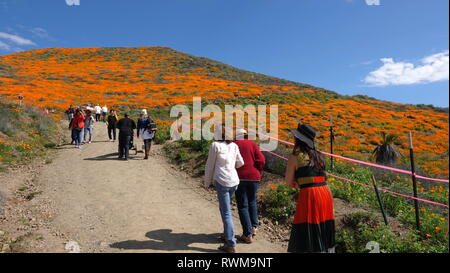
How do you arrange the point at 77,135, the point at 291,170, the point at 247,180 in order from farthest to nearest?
the point at 77,135
the point at 247,180
the point at 291,170

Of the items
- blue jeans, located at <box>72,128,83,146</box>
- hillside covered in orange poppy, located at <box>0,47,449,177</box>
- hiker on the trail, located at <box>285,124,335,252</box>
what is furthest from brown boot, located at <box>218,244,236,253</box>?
hillside covered in orange poppy, located at <box>0,47,449,177</box>

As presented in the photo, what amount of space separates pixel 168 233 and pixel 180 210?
1.19 m

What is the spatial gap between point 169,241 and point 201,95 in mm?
29958

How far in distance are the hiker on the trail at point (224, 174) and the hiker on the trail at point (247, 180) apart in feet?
1.05

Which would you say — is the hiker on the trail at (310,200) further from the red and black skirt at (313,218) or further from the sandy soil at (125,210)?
the sandy soil at (125,210)

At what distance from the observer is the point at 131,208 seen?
6188 millimetres

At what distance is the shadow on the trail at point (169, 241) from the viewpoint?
456 cm

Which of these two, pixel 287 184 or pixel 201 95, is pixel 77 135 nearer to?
pixel 287 184

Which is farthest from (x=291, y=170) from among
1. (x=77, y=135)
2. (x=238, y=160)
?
(x=77, y=135)

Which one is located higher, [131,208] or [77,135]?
[77,135]

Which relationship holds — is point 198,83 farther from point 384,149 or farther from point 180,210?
point 180,210

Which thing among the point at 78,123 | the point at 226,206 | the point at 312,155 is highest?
the point at 78,123

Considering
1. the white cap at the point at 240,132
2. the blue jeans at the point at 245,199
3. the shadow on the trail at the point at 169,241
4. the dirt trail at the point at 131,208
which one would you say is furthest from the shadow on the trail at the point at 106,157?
the blue jeans at the point at 245,199
